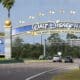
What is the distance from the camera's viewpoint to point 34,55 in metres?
133

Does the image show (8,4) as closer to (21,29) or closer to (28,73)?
(21,29)

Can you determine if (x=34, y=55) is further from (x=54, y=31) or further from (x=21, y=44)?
(x=54, y=31)

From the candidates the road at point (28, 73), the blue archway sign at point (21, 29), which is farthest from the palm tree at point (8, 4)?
the road at point (28, 73)

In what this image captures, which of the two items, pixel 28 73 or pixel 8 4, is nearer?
pixel 28 73

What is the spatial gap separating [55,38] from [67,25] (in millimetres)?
90653

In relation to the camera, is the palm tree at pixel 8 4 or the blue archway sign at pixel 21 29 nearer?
the palm tree at pixel 8 4

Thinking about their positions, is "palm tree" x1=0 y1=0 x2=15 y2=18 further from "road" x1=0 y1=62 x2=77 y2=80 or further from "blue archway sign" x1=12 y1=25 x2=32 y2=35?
"road" x1=0 y1=62 x2=77 y2=80

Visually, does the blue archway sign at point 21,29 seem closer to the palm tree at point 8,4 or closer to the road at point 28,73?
the palm tree at point 8,4

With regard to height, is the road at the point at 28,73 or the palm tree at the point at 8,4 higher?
the palm tree at the point at 8,4

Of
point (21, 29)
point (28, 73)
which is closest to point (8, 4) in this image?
point (21, 29)

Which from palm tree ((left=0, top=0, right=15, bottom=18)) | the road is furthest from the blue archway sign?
the road

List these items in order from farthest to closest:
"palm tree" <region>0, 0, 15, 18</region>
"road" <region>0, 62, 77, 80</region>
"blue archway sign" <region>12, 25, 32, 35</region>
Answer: "blue archway sign" <region>12, 25, 32, 35</region>, "palm tree" <region>0, 0, 15, 18</region>, "road" <region>0, 62, 77, 80</region>

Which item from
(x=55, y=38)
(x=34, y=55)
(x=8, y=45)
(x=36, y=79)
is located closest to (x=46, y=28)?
(x=8, y=45)

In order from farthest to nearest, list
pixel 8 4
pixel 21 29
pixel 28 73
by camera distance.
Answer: pixel 21 29 → pixel 8 4 → pixel 28 73
